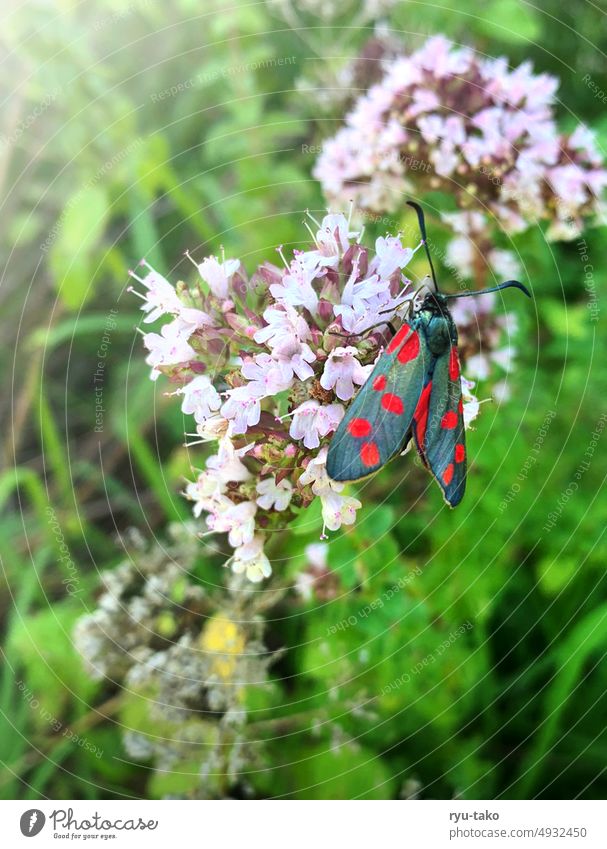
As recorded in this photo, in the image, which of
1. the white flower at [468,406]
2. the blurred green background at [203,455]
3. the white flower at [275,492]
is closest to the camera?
the white flower at [275,492]

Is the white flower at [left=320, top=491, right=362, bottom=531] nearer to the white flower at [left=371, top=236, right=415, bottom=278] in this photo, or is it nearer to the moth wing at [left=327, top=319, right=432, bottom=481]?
the moth wing at [left=327, top=319, right=432, bottom=481]

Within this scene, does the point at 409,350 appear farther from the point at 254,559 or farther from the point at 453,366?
the point at 254,559

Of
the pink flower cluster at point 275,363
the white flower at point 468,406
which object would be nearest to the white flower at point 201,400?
the pink flower cluster at point 275,363

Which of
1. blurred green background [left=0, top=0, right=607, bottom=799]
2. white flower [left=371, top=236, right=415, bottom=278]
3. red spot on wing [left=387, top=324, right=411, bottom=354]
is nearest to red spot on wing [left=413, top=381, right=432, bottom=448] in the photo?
red spot on wing [left=387, top=324, right=411, bottom=354]

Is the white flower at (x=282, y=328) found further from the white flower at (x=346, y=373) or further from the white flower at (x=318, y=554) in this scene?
the white flower at (x=318, y=554)

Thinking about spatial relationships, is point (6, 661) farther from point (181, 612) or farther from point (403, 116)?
point (403, 116)

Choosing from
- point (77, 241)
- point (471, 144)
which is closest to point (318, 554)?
point (471, 144)
